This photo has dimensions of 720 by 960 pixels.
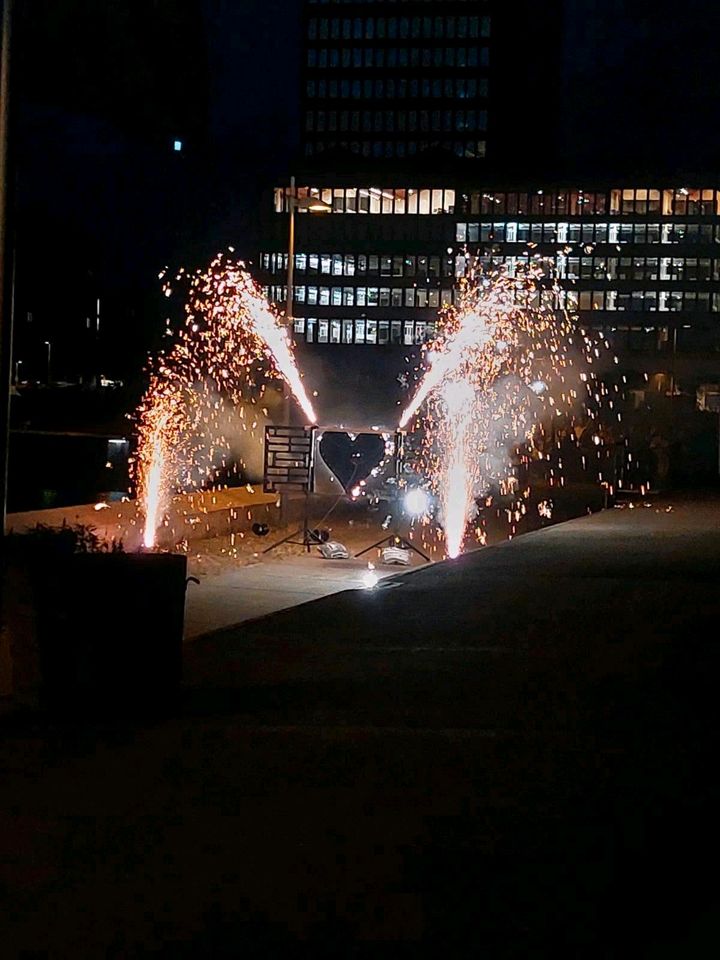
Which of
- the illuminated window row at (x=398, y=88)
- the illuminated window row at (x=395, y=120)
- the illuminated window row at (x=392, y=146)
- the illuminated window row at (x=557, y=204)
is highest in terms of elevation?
the illuminated window row at (x=398, y=88)

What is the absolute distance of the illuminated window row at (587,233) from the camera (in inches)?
5128

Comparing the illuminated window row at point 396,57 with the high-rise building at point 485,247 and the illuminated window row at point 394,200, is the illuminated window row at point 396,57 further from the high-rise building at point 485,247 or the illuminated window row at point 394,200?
the illuminated window row at point 394,200

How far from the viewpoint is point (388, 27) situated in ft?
518

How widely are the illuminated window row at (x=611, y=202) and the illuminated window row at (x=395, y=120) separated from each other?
3220 centimetres

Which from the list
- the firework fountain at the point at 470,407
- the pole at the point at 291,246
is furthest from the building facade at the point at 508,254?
the pole at the point at 291,246

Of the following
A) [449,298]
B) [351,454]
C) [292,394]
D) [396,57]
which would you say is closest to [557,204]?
[449,298]

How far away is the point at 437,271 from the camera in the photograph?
132375 mm

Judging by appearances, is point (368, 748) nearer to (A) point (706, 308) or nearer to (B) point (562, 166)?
(A) point (706, 308)

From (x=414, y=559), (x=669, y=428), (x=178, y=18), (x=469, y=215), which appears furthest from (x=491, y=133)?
(x=178, y=18)

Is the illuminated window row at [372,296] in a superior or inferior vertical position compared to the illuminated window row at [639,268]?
inferior

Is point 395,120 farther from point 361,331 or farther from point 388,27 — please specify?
point 361,331

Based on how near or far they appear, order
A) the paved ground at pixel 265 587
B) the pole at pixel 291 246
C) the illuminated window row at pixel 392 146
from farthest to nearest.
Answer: the illuminated window row at pixel 392 146, the pole at pixel 291 246, the paved ground at pixel 265 587

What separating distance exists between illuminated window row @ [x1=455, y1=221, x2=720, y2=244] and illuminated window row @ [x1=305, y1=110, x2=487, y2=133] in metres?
33.1

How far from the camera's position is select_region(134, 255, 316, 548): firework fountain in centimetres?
→ 2698
